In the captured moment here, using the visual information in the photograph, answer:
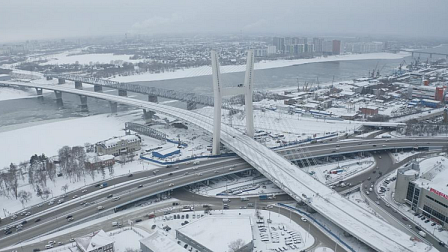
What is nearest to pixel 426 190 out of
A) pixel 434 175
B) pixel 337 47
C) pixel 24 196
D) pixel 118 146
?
pixel 434 175

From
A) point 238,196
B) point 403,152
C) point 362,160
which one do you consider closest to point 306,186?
point 238,196

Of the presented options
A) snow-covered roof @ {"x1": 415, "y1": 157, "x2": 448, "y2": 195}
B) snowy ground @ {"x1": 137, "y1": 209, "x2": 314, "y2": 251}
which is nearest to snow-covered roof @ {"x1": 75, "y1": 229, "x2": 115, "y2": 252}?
snowy ground @ {"x1": 137, "y1": 209, "x2": 314, "y2": 251}

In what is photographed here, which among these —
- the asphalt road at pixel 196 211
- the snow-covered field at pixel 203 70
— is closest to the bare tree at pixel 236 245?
the asphalt road at pixel 196 211

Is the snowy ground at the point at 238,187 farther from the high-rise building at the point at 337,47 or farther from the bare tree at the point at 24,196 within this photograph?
the high-rise building at the point at 337,47

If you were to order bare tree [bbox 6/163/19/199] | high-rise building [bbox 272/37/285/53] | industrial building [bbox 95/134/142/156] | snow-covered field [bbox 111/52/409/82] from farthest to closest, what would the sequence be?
high-rise building [bbox 272/37/285/53]
snow-covered field [bbox 111/52/409/82]
industrial building [bbox 95/134/142/156]
bare tree [bbox 6/163/19/199]

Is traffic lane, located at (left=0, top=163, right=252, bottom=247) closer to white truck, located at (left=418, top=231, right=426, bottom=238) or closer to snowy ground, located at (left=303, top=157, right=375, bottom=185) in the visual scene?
snowy ground, located at (left=303, top=157, right=375, bottom=185)

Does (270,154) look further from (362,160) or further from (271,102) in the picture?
(271,102)

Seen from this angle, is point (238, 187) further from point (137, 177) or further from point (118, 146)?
point (118, 146)
